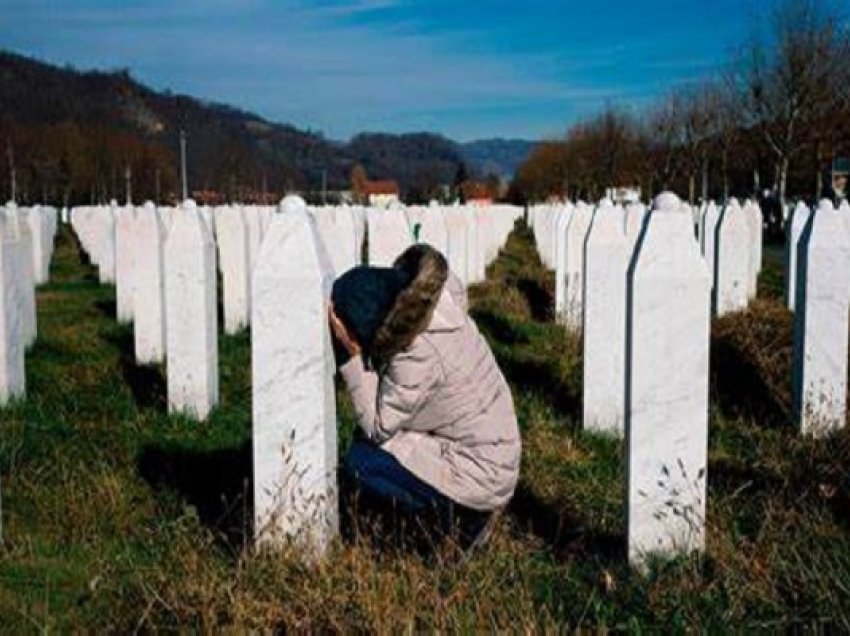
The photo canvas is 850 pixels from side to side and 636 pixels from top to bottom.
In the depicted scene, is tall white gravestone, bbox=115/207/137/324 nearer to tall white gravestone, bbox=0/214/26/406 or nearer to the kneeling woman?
tall white gravestone, bbox=0/214/26/406

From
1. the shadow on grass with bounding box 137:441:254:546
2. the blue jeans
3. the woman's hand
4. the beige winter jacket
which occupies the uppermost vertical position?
the woman's hand

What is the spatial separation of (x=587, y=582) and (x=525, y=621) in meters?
0.81

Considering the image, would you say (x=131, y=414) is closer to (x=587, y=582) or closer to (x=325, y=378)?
(x=325, y=378)

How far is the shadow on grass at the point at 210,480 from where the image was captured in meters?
5.23

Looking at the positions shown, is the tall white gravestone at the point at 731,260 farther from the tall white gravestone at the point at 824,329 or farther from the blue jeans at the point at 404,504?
the blue jeans at the point at 404,504

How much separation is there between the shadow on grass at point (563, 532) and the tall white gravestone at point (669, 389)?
1.06ft

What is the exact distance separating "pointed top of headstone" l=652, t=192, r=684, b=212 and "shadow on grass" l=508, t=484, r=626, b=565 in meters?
1.41

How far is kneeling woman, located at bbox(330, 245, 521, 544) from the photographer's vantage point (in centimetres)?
436

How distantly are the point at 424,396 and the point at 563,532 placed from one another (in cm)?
119

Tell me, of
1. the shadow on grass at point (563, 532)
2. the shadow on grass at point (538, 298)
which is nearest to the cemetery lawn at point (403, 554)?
the shadow on grass at point (563, 532)

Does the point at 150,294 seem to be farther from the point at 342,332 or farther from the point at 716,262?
the point at 716,262

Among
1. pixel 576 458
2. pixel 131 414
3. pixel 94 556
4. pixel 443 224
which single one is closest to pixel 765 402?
pixel 576 458

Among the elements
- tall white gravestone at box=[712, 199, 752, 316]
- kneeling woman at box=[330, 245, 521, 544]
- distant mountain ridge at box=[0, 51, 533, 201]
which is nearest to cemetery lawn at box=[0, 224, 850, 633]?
kneeling woman at box=[330, 245, 521, 544]

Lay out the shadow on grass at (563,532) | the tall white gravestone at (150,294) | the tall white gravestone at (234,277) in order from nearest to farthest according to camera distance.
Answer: the shadow on grass at (563,532) → the tall white gravestone at (150,294) → the tall white gravestone at (234,277)
